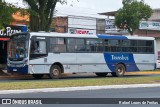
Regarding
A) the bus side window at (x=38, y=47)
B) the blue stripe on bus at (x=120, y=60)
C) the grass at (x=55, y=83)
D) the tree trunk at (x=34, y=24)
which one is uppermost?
the tree trunk at (x=34, y=24)

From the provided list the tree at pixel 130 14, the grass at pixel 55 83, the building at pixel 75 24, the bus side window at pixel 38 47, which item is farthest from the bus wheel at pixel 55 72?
the tree at pixel 130 14

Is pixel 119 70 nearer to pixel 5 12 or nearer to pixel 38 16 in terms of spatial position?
pixel 38 16

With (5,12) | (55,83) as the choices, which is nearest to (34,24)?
(5,12)

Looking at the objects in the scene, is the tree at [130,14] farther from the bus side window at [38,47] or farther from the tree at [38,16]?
the bus side window at [38,47]

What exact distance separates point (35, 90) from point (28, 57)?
286 inches

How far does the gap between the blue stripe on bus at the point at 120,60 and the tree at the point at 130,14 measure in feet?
66.7

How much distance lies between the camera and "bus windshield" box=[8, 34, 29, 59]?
27031 mm

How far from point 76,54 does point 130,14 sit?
81.0ft

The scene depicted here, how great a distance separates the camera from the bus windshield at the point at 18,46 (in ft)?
88.7

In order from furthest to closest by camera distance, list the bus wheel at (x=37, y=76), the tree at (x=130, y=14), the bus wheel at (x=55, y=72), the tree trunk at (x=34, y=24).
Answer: the tree at (x=130, y=14)
the tree trunk at (x=34, y=24)
the bus wheel at (x=37, y=76)
the bus wheel at (x=55, y=72)

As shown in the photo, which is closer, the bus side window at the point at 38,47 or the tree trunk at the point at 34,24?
the bus side window at the point at 38,47

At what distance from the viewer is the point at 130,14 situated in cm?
5247

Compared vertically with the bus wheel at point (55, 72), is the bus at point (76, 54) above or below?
above

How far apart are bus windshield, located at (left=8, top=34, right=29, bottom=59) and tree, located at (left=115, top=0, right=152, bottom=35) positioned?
26.3 metres
